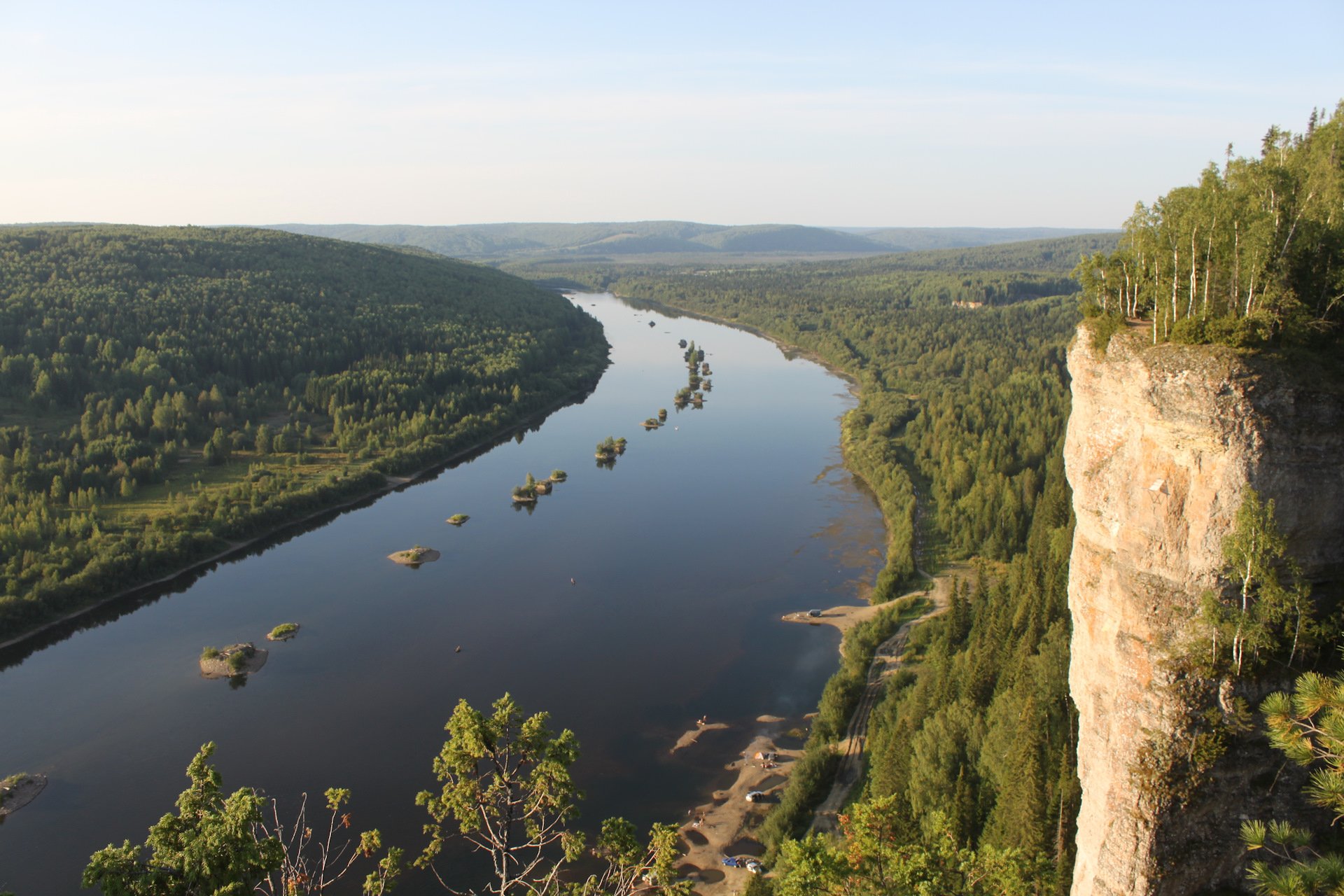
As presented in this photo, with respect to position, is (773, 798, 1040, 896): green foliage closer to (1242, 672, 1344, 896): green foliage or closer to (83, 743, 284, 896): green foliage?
(1242, 672, 1344, 896): green foliage

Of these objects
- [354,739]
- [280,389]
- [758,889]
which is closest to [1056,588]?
[758,889]

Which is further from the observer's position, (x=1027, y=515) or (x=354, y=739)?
(x=1027, y=515)

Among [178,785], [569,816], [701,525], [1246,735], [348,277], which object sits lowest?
[178,785]

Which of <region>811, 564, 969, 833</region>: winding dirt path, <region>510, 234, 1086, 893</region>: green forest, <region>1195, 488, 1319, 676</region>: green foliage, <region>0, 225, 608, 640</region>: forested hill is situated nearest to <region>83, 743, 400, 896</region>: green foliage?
<region>510, 234, 1086, 893</region>: green forest

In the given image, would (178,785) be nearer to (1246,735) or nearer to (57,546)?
(57,546)

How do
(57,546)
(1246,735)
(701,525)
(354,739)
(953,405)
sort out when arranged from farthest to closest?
(953,405), (701,525), (57,546), (354,739), (1246,735)

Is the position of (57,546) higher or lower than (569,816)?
lower
